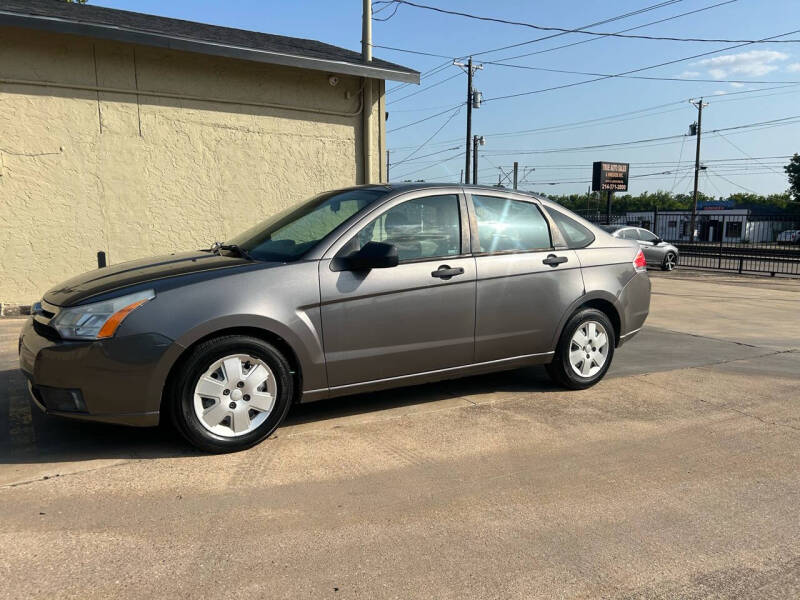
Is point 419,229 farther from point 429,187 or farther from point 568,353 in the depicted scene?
point 568,353

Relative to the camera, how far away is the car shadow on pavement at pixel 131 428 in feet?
12.4

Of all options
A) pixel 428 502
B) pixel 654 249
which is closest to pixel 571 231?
pixel 428 502

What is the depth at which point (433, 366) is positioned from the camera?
14.8 ft

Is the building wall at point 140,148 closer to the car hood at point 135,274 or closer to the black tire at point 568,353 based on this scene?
the car hood at point 135,274

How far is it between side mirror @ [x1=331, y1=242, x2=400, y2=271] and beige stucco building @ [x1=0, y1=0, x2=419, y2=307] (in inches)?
252

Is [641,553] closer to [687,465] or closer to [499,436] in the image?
[687,465]

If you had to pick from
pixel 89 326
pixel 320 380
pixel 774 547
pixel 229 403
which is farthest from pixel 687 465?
pixel 89 326

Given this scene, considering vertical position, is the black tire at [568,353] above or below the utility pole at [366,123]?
below

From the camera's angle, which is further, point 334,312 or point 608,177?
point 608,177

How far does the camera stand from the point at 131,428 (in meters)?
4.21

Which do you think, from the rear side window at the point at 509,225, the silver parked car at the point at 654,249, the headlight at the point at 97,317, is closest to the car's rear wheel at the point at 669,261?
the silver parked car at the point at 654,249

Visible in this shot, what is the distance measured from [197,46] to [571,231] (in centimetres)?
659

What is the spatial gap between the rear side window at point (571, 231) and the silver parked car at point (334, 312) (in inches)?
0.6

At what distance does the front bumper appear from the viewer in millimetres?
3455
